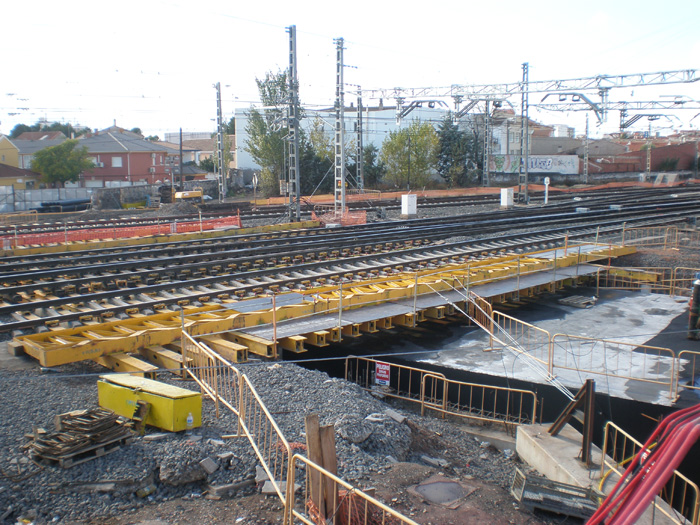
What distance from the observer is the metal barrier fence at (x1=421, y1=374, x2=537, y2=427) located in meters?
10.3

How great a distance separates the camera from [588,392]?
7.48 m

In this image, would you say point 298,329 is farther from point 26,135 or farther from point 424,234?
point 26,135

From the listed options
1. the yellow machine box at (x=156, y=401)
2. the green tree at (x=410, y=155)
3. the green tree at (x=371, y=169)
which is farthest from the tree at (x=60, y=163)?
the yellow machine box at (x=156, y=401)

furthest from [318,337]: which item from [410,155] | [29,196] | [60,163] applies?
[60,163]

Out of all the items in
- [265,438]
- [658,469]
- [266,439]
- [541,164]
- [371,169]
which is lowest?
[266,439]

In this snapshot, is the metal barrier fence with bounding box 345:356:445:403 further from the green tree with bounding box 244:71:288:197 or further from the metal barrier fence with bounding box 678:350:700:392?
the green tree with bounding box 244:71:288:197

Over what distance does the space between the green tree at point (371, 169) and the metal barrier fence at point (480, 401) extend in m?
46.2

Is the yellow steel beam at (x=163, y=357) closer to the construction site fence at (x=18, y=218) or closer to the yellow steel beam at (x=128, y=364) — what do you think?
the yellow steel beam at (x=128, y=364)

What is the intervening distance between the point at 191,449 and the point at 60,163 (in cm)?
5378

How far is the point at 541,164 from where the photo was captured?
6525 centimetres

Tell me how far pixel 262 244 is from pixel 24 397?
41.9ft

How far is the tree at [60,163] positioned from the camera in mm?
53531

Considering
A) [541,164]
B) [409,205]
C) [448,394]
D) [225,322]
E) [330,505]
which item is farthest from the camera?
[541,164]

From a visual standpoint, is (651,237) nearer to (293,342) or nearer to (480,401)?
(480,401)
